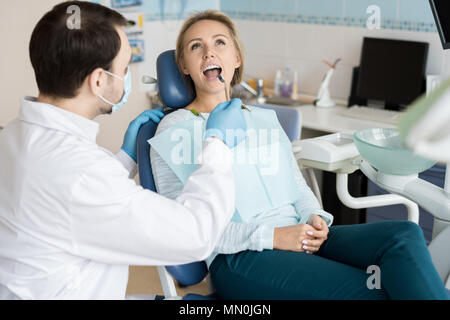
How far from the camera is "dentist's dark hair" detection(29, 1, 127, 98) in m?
1.24

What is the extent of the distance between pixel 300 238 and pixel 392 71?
1.72 metres

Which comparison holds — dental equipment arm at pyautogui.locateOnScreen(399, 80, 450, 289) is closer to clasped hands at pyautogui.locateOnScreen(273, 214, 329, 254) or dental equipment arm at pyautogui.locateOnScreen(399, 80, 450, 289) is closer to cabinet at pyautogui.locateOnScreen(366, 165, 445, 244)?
clasped hands at pyautogui.locateOnScreen(273, 214, 329, 254)

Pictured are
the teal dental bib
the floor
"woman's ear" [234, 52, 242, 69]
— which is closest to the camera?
the teal dental bib

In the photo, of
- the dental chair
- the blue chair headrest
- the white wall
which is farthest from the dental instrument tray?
the white wall

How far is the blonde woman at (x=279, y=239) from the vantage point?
1.41m

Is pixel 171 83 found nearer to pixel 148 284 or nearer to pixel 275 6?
pixel 148 284

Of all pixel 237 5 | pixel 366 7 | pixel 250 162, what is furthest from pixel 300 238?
pixel 237 5

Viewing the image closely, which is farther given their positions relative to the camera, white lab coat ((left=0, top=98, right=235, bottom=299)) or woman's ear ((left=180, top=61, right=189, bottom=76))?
woman's ear ((left=180, top=61, right=189, bottom=76))

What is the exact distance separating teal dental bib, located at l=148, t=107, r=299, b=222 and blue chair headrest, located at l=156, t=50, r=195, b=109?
0.50ft

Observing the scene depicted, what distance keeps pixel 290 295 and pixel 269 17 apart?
2566mm

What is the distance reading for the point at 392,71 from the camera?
3.03 metres

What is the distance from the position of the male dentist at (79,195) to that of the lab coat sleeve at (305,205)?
0.52 metres

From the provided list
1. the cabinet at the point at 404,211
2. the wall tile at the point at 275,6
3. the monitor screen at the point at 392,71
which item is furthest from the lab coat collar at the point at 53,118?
the wall tile at the point at 275,6

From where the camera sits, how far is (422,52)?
2.89 meters
